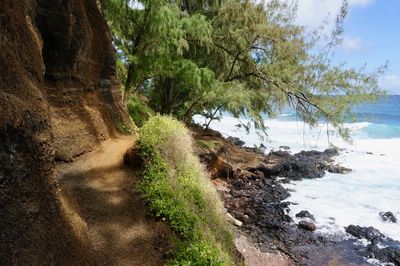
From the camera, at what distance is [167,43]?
13398 mm

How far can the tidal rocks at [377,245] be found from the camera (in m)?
12.7

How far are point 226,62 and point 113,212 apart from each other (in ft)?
41.5

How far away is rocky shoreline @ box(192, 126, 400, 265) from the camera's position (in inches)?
500

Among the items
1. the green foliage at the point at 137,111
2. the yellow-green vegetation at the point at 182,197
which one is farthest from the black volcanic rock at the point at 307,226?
the green foliage at the point at 137,111

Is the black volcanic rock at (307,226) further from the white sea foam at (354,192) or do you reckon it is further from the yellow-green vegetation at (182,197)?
the yellow-green vegetation at (182,197)

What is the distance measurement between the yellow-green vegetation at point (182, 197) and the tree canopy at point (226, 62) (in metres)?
4.71

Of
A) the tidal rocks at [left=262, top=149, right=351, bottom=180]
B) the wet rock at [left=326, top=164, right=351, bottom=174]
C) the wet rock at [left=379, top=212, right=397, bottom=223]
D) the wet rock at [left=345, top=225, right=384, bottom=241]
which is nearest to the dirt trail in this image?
the wet rock at [left=345, top=225, right=384, bottom=241]

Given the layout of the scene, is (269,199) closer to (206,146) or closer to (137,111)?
(206,146)

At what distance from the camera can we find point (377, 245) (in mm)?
13625

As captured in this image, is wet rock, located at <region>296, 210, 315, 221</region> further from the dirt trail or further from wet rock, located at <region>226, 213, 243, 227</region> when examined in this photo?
the dirt trail

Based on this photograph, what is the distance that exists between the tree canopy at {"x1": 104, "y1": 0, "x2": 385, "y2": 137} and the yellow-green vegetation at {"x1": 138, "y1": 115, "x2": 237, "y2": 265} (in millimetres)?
4715

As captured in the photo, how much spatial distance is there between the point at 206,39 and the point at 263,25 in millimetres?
2868

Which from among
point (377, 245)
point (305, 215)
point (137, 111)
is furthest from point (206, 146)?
A: point (377, 245)

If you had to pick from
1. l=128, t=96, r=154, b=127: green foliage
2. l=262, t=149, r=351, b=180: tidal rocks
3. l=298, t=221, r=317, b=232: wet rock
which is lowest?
l=298, t=221, r=317, b=232: wet rock
